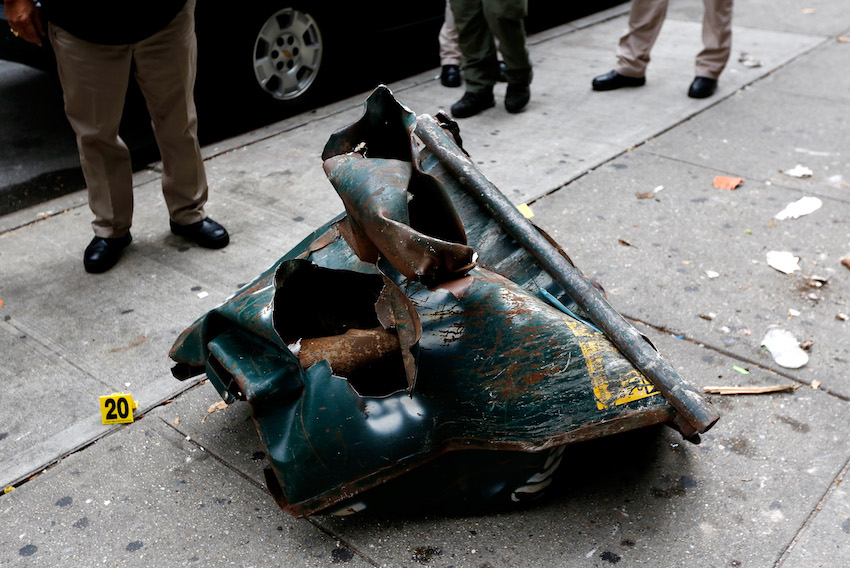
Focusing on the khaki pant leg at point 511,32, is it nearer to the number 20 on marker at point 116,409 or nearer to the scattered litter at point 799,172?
the scattered litter at point 799,172

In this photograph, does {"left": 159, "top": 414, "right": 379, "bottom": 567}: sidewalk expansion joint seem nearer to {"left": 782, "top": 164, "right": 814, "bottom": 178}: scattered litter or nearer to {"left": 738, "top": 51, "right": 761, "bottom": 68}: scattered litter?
{"left": 782, "top": 164, "right": 814, "bottom": 178}: scattered litter

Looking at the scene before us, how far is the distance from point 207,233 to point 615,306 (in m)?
1.85

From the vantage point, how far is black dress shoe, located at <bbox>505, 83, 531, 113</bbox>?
5438 mm

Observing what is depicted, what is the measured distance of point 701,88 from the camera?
561cm

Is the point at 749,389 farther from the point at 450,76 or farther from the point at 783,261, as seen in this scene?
the point at 450,76

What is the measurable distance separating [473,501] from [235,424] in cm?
87

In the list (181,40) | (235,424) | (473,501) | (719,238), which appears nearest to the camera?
(473,501)

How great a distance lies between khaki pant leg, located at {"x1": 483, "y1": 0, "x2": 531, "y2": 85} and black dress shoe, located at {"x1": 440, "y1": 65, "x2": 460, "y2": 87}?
2.07 feet

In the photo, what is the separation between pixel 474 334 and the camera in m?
2.10

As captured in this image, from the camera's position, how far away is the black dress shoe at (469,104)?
17.6 ft

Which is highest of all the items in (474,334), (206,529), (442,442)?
(474,334)

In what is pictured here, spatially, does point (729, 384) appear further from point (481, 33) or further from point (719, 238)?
point (481, 33)

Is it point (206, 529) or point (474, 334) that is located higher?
point (474, 334)

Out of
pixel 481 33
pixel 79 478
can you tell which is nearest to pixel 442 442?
pixel 79 478
